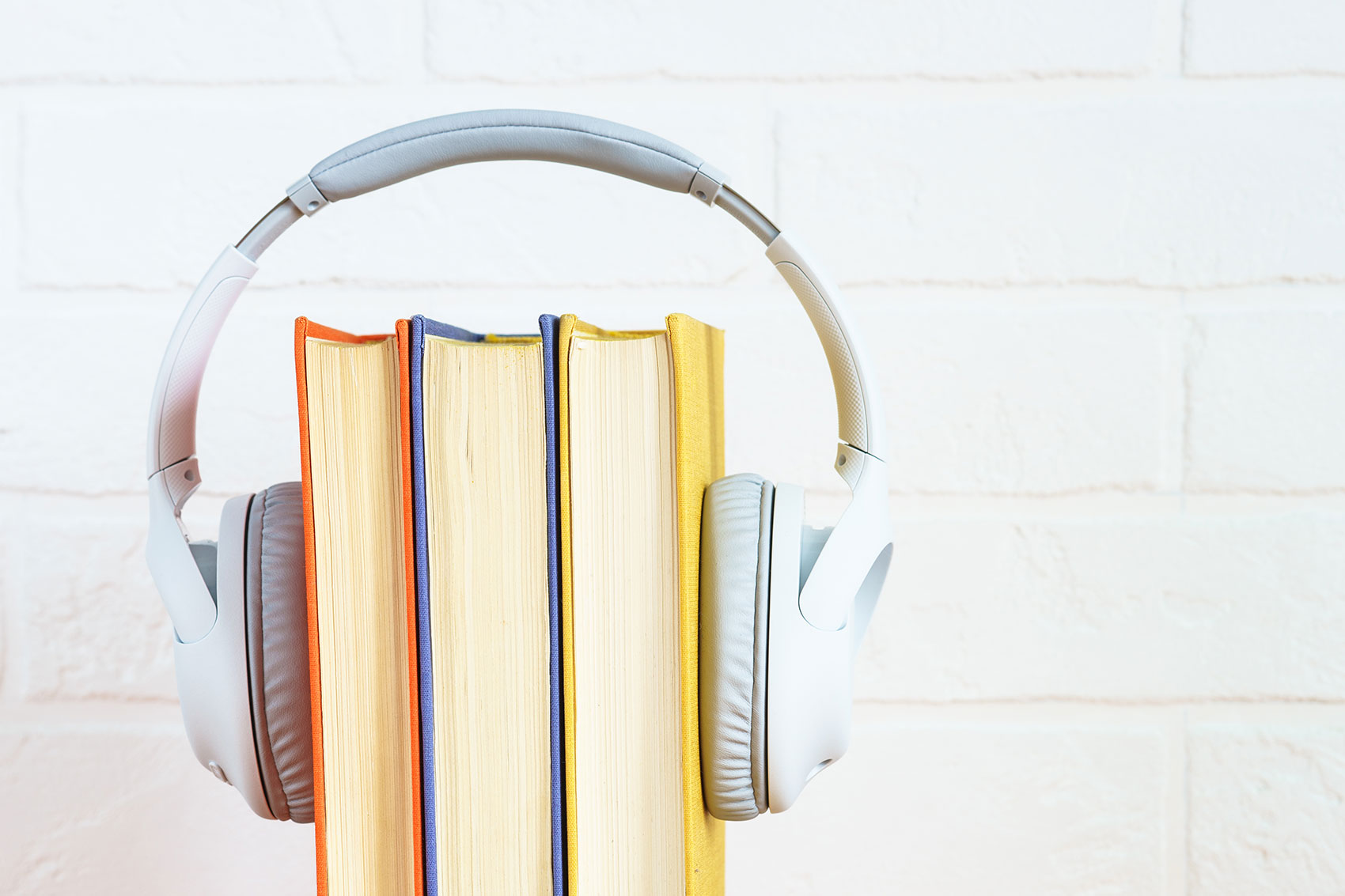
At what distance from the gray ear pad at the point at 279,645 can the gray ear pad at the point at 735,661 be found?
168 mm

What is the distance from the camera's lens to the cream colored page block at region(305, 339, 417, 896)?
32cm

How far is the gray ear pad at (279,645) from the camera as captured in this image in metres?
0.35

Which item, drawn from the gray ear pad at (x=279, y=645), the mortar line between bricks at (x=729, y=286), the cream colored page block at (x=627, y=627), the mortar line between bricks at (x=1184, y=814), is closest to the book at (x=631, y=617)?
the cream colored page block at (x=627, y=627)

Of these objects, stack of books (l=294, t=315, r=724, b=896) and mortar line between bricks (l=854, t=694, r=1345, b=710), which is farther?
mortar line between bricks (l=854, t=694, r=1345, b=710)

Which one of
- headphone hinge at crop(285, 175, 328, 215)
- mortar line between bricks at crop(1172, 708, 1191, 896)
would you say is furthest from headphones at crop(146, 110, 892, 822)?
mortar line between bricks at crop(1172, 708, 1191, 896)

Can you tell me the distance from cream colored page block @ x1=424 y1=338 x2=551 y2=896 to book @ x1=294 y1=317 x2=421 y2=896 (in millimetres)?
15

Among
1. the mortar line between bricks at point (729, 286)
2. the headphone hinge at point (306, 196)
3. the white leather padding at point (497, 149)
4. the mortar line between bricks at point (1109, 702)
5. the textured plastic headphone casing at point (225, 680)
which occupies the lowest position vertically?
the mortar line between bricks at point (1109, 702)

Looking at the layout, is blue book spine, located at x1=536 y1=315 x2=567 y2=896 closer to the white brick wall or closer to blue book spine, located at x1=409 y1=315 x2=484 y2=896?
blue book spine, located at x1=409 y1=315 x2=484 y2=896

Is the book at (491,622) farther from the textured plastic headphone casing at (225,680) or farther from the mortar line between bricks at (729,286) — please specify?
the mortar line between bricks at (729,286)

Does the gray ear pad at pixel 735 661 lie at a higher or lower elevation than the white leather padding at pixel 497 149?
lower

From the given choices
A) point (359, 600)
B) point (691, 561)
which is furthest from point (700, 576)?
point (359, 600)

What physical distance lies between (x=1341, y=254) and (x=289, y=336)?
740 mm

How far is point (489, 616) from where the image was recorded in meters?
0.33

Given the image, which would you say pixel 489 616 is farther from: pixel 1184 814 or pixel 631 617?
pixel 1184 814
